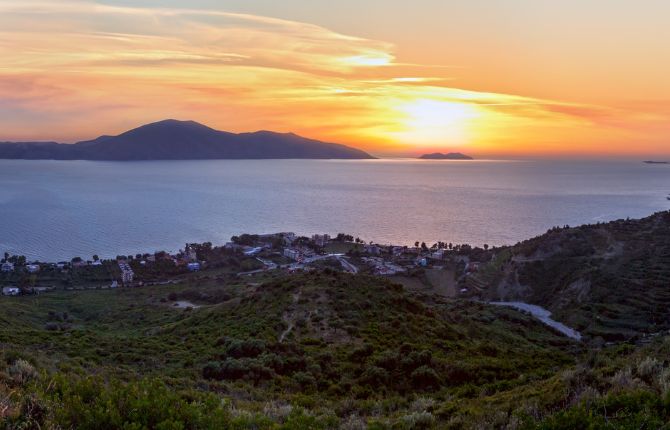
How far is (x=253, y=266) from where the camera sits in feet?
197

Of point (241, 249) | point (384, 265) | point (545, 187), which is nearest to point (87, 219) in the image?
point (241, 249)

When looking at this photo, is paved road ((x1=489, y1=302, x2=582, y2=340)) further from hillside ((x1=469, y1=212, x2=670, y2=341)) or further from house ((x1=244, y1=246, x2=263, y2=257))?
house ((x1=244, y1=246, x2=263, y2=257))

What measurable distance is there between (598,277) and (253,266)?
3837 cm

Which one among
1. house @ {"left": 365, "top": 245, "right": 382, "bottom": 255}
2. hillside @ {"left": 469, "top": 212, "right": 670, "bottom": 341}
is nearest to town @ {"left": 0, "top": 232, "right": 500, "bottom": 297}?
house @ {"left": 365, "top": 245, "right": 382, "bottom": 255}

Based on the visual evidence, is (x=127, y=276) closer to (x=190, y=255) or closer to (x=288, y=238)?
(x=190, y=255)

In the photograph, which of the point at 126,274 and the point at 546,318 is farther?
the point at 126,274

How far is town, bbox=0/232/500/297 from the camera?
51.9 m

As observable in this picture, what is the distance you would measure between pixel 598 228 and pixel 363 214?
64708mm

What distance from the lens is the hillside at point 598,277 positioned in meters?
32.4

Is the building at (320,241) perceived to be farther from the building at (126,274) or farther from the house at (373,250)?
the building at (126,274)

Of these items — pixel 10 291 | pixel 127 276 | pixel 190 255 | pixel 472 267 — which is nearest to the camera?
pixel 10 291

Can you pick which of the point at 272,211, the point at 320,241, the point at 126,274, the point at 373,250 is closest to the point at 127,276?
the point at 126,274

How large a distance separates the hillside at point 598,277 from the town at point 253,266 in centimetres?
508

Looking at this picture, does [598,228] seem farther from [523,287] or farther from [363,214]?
[363,214]
